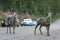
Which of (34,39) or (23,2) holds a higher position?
(23,2)

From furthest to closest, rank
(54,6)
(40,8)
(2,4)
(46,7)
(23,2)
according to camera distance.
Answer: (54,6) → (46,7) → (40,8) → (23,2) → (2,4)

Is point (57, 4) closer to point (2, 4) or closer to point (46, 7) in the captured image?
point (46, 7)

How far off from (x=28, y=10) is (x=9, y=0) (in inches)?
296

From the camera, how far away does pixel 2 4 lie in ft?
177

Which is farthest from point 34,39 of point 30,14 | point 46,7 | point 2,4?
point 46,7

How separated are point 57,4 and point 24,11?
28.6m

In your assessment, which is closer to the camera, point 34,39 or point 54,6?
point 34,39

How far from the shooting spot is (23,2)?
58.1m

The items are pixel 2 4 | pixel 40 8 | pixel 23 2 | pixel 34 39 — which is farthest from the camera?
pixel 40 8

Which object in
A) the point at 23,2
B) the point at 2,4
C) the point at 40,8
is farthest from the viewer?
the point at 40,8

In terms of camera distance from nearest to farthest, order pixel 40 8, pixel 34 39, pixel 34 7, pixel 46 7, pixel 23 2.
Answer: pixel 34 39 → pixel 23 2 → pixel 34 7 → pixel 40 8 → pixel 46 7

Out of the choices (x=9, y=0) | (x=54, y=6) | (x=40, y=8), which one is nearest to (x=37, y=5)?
(x=40, y=8)

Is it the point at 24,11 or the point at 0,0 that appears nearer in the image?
the point at 0,0

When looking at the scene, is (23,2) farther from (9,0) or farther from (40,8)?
(40,8)
